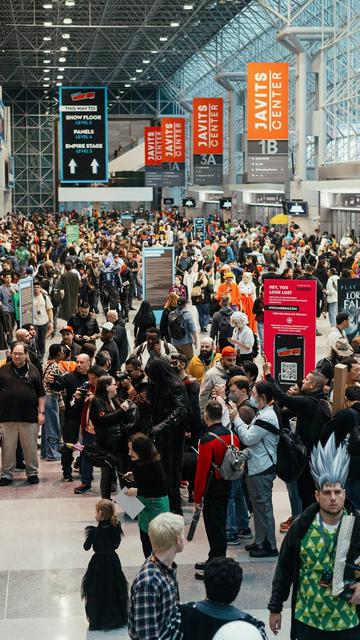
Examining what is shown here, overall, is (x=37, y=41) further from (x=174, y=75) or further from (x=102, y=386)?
(x=102, y=386)

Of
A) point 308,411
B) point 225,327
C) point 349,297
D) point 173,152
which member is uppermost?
point 173,152

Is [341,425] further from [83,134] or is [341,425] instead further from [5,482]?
[83,134]

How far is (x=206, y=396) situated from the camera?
11.5m

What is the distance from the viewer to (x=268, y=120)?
36.3 m

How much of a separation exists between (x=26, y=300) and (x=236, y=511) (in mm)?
8951

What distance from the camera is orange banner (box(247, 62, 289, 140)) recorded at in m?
35.8

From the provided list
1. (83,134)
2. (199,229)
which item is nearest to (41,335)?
(83,134)

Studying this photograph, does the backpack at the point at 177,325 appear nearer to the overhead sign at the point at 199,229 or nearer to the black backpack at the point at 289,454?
the black backpack at the point at 289,454

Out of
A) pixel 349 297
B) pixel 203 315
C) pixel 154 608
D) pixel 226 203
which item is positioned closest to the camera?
pixel 154 608

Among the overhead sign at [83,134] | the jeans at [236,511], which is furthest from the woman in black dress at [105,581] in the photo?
the overhead sign at [83,134]

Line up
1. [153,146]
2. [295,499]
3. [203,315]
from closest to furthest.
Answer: [295,499] < [203,315] < [153,146]

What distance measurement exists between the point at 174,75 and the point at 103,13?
28031 millimetres

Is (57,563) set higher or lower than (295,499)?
lower

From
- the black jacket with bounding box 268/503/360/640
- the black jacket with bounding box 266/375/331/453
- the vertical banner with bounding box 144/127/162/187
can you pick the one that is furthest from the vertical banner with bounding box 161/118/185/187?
the black jacket with bounding box 268/503/360/640
